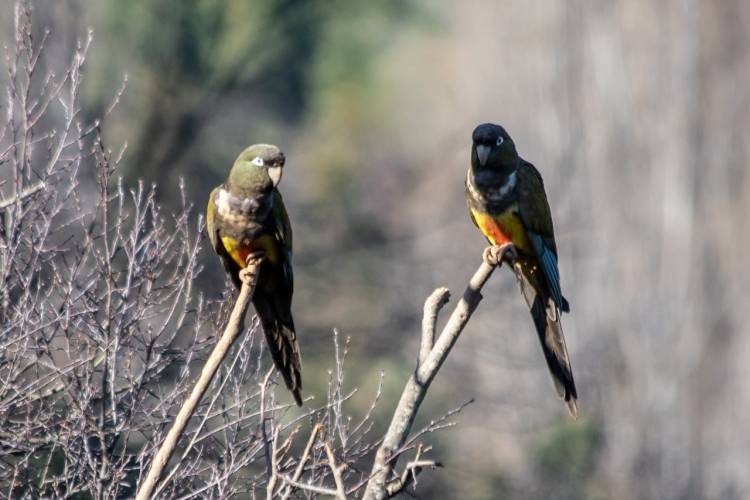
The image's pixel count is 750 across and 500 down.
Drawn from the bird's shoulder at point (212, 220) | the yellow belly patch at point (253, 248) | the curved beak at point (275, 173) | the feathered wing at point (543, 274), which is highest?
the curved beak at point (275, 173)

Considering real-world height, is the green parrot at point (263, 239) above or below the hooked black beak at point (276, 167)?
below

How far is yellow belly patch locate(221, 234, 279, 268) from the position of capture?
564 cm

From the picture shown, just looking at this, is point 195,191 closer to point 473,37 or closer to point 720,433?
point 473,37

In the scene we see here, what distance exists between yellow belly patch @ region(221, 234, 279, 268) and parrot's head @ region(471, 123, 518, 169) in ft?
3.68

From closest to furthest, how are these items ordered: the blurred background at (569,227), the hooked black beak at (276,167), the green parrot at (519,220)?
the hooked black beak at (276,167)
the green parrot at (519,220)
the blurred background at (569,227)

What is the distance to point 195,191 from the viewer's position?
14.4 metres

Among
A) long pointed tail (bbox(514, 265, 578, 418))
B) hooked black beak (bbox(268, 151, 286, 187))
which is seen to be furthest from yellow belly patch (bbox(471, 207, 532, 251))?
hooked black beak (bbox(268, 151, 286, 187))

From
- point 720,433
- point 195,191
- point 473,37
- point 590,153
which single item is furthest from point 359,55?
point 720,433

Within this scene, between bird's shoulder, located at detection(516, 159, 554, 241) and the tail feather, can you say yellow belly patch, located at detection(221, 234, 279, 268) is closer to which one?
the tail feather

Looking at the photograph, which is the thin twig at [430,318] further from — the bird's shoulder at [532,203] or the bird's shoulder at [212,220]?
the bird's shoulder at [532,203]

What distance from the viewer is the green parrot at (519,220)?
607 centimetres

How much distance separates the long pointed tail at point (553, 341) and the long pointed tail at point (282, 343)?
125 centimetres

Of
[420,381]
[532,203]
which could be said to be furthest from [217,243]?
[532,203]

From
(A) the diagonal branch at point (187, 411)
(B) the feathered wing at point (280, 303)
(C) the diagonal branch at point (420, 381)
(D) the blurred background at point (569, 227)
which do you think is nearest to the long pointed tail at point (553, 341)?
(C) the diagonal branch at point (420, 381)
